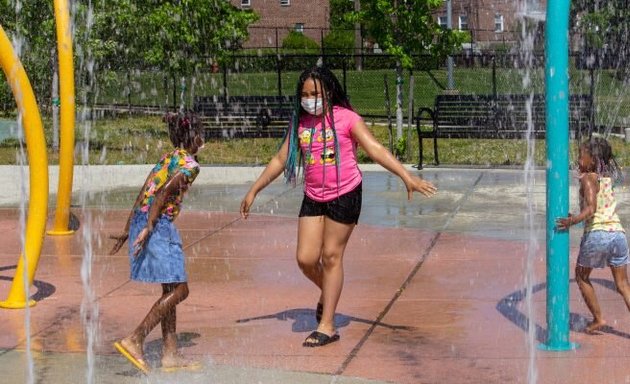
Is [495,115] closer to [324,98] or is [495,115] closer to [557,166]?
[324,98]

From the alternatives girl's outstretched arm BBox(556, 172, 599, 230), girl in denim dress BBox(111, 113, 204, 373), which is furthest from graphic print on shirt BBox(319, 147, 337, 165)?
girl's outstretched arm BBox(556, 172, 599, 230)

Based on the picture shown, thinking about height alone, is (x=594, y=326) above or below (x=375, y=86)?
below

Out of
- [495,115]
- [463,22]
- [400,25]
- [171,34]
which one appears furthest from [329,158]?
[463,22]

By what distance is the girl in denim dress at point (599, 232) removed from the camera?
7.03 metres

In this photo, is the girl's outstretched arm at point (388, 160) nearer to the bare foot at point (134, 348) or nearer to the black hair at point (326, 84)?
the black hair at point (326, 84)

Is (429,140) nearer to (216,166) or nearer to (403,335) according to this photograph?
(216,166)

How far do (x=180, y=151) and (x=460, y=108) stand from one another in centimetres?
1583

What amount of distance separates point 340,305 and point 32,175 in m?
2.33

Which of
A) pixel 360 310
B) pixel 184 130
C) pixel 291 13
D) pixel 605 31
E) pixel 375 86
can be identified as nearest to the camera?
pixel 184 130

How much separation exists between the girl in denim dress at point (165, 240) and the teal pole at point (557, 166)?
76.8 inches

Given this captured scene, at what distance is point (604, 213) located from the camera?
23.4 feet

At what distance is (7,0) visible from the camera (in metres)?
19.1

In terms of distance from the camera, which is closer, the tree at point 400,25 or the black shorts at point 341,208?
the black shorts at point 341,208

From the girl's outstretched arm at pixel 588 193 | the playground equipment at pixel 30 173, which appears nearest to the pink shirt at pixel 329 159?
the girl's outstretched arm at pixel 588 193
